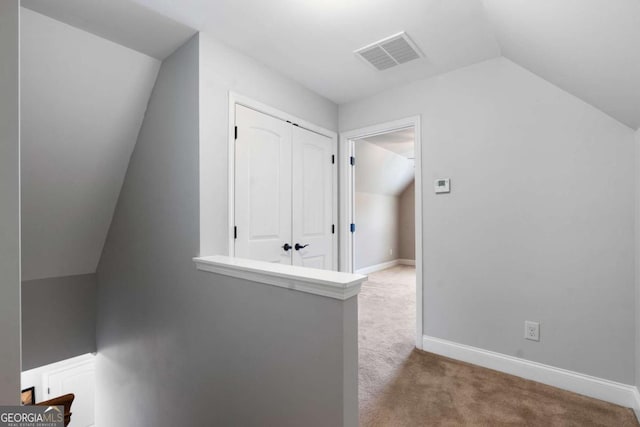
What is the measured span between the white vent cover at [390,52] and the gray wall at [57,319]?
3.83 meters

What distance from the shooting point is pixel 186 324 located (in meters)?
2.05

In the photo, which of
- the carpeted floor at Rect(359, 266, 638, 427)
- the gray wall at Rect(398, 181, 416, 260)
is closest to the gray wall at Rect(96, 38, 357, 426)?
the carpeted floor at Rect(359, 266, 638, 427)

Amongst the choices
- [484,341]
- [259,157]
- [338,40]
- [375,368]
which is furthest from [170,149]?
[484,341]

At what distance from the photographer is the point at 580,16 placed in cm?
128

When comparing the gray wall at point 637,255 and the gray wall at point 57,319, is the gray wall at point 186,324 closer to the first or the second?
the gray wall at point 57,319

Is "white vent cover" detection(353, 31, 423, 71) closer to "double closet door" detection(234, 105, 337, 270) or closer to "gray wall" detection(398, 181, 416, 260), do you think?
"double closet door" detection(234, 105, 337, 270)

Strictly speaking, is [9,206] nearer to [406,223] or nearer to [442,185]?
[442,185]

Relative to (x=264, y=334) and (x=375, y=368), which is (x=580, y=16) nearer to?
(x=264, y=334)

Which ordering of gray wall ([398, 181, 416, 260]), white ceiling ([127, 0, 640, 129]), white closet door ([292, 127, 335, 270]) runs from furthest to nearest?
gray wall ([398, 181, 416, 260]) < white closet door ([292, 127, 335, 270]) < white ceiling ([127, 0, 640, 129])

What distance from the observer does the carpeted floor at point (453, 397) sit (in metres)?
1.73

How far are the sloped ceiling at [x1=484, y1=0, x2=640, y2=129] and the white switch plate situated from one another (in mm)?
954

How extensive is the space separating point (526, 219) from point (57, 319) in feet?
15.5

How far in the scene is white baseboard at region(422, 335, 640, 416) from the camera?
184cm

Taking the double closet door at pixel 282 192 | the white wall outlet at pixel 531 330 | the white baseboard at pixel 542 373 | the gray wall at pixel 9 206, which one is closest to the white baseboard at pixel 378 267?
the double closet door at pixel 282 192
